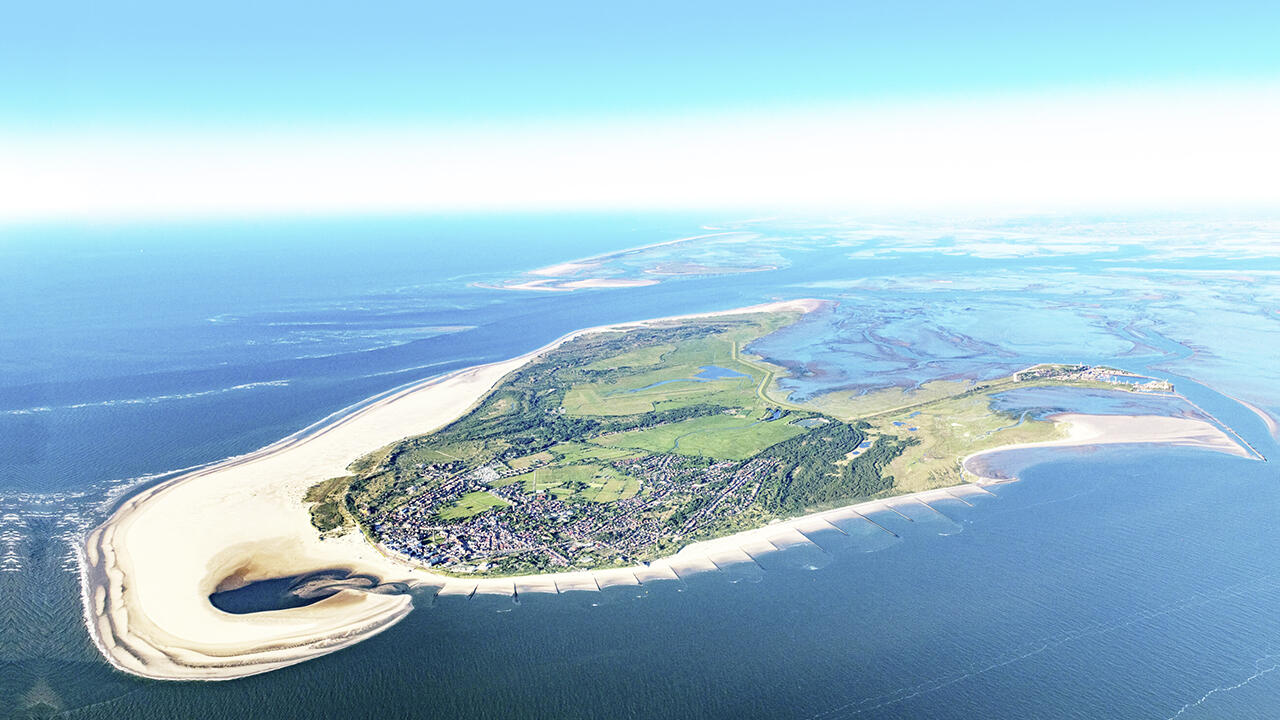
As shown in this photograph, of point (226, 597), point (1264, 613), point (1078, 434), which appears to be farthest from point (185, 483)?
point (1078, 434)

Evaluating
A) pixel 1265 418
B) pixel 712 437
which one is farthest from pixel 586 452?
pixel 1265 418

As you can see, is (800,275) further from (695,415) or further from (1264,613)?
(1264,613)

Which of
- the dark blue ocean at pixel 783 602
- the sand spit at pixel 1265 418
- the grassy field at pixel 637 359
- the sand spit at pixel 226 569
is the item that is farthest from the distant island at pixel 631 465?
the sand spit at pixel 1265 418

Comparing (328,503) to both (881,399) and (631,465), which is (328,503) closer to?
(631,465)

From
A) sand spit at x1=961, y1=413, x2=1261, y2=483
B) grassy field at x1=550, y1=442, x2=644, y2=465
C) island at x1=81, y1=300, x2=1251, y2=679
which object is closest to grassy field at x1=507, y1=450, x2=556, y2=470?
island at x1=81, y1=300, x2=1251, y2=679

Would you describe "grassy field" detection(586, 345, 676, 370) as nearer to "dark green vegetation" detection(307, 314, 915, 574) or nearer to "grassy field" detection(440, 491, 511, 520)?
"dark green vegetation" detection(307, 314, 915, 574)
